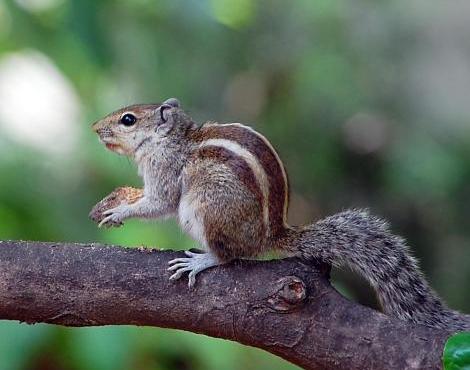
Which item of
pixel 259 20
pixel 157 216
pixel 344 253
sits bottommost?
pixel 344 253

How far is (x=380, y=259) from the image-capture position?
171 cm

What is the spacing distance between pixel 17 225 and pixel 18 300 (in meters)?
1.11

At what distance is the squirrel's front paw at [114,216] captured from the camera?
6.28ft

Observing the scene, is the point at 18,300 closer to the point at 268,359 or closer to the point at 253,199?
the point at 253,199

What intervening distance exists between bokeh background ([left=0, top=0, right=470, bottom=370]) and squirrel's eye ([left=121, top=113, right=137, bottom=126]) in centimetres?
64

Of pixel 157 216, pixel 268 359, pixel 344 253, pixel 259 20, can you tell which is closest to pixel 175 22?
pixel 259 20

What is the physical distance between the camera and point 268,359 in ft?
8.86

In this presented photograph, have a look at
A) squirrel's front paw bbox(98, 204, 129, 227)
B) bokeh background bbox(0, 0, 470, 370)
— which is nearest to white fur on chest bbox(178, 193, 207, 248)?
squirrel's front paw bbox(98, 204, 129, 227)

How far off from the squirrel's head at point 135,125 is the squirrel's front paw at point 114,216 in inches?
8.9

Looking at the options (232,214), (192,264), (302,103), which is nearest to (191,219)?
(232,214)

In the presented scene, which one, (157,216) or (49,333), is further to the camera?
(49,333)

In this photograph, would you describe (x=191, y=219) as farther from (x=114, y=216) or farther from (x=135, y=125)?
(x=135, y=125)

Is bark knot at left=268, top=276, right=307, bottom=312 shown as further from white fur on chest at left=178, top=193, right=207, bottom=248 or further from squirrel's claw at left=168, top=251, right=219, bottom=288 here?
white fur on chest at left=178, top=193, right=207, bottom=248

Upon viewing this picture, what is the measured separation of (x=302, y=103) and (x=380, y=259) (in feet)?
7.77
